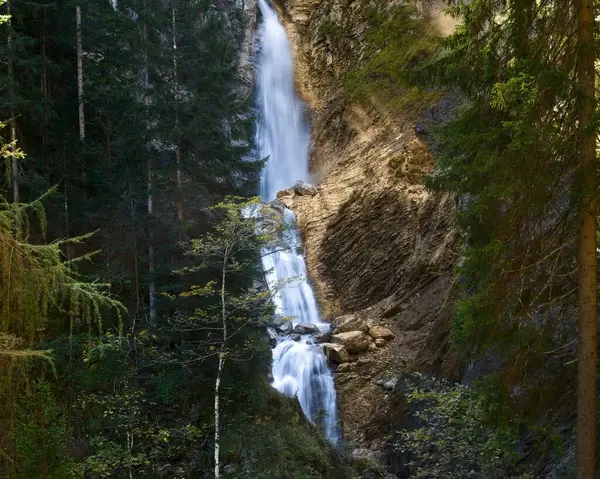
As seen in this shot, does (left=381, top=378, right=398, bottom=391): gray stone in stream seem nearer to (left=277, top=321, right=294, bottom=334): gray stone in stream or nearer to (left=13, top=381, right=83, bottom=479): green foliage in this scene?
(left=277, top=321, right=294, bottom=334): gray stone in stream

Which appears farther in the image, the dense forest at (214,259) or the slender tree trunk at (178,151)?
the slender tree trunk at (178,151)

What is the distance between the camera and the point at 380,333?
18.4m

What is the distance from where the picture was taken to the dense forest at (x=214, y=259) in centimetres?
596

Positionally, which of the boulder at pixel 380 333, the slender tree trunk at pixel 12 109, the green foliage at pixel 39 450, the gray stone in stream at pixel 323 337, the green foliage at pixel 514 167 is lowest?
the green foliage at pixel 39 450

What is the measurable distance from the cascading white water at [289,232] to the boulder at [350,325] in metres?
1.16

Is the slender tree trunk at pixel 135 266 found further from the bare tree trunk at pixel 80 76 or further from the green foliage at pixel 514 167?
the green foliage at pixel 514 167

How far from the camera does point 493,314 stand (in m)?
6.46

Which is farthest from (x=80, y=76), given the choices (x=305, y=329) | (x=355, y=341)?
(x=355, y=341)

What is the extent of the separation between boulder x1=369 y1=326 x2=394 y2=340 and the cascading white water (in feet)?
6.55

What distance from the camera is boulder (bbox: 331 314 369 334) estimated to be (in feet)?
62.7

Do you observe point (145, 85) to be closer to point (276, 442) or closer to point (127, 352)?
point (127, 352)

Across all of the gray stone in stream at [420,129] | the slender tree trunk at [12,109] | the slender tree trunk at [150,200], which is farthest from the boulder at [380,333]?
the slender tree trunk at [12,109]

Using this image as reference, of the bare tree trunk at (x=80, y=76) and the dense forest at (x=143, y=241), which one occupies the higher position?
the bare tree trunk at (x=80, y=76)

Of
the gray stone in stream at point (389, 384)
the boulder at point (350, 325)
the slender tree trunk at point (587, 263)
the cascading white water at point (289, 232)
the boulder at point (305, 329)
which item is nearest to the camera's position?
the slender tree trunk at point (587, 263)
